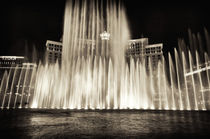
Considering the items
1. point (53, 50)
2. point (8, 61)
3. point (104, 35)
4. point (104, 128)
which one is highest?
point (53, 50)

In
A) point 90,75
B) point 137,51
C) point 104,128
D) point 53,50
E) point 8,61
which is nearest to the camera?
point 104,128

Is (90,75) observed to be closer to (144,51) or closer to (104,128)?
(104,128)

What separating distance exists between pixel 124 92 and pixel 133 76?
192 inches

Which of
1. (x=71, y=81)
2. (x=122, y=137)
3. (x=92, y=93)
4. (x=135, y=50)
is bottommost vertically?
(x=122, y=137)

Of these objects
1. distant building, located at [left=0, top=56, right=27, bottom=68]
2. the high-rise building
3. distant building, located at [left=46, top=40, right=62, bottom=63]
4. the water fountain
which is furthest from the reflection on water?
distant building, located at [left=0, top=56, right=27, bottom=68]

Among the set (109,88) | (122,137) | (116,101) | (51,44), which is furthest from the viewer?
(51,44)

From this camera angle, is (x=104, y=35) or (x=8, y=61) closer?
(x=104, y=35)

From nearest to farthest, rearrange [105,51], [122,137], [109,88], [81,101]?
[122,137]
[81,101]
[109,88]
[105,51]

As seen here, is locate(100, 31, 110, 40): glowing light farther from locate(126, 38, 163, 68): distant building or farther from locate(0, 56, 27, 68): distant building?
locate(0, 56, 27, 68): distant building

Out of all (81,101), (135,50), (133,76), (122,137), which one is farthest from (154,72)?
(122,137)

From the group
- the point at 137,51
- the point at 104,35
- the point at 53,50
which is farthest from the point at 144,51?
the point at 104,35

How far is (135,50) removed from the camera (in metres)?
75.9

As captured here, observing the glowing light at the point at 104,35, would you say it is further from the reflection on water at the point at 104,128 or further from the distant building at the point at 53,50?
the distant building at the point at 53,50

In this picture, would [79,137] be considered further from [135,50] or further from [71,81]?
[135,50]
